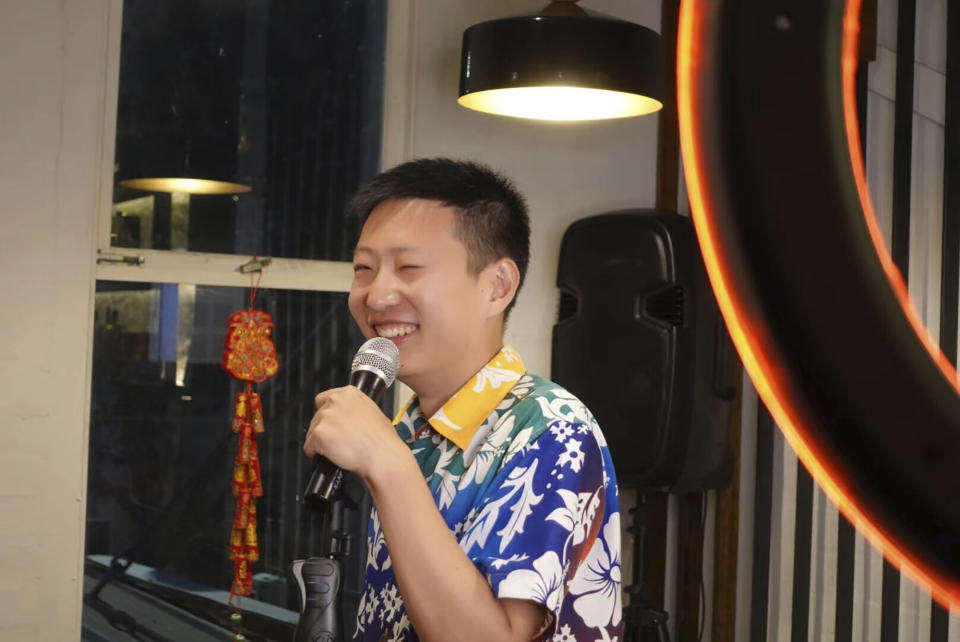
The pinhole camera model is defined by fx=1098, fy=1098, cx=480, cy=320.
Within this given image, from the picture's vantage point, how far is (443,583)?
3.70ft

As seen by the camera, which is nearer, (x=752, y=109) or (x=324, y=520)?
(x=752, y=109)

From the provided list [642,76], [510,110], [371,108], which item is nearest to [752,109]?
[642,76]

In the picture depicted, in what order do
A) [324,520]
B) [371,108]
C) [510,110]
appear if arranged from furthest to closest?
[371,108] → [510,110] → [324,520]

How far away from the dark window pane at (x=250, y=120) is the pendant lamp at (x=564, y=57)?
2.02 feet

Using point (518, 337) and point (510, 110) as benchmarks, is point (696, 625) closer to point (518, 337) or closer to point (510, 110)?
point (518, 337)

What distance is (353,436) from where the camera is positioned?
3.72ft

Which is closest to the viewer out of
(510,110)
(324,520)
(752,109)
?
(752,109)

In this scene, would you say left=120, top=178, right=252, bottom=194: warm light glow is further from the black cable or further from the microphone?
the microphone

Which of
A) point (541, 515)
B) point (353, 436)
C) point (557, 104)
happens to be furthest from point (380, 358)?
point (557, 104)

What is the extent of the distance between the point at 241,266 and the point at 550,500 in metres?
2.15

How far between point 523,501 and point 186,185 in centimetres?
219

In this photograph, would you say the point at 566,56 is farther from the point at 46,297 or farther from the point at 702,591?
the point at 702,591

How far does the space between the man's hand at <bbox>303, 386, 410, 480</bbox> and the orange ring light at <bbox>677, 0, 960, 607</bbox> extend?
3.19 ft

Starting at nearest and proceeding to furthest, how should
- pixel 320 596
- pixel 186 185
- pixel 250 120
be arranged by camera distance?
pixel 320 596, pixel 186 185, pixel 250 120
